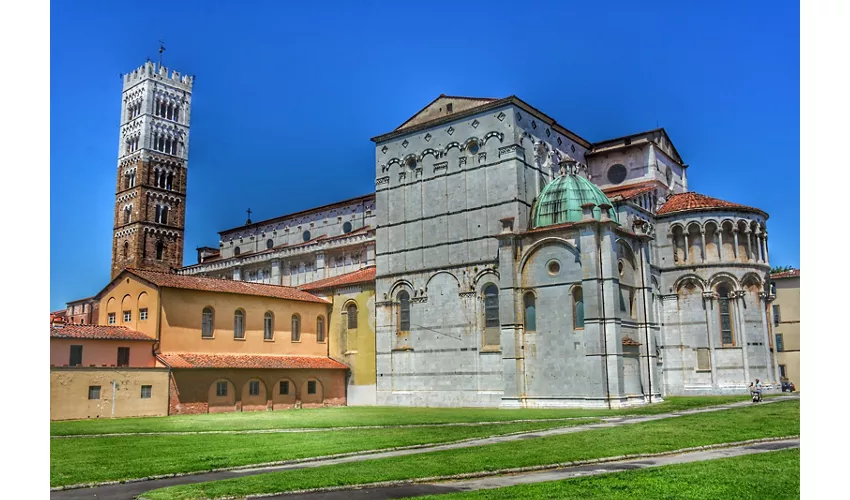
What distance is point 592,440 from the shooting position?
60.2ft

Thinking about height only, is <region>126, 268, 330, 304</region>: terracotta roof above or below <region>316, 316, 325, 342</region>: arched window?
above

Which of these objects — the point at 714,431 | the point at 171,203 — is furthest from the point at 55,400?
the point at 171,203

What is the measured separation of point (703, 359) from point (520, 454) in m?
30.4

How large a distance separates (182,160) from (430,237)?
54.5m

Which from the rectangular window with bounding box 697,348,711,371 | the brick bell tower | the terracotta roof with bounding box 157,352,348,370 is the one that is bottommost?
the rectangular window with bounding box 697,348,711,371

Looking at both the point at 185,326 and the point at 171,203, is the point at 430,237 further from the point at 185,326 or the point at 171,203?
the point at 171,203

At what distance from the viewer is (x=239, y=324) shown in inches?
1699

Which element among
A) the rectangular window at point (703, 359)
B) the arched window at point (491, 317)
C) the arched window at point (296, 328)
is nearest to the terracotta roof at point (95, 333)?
the arched window at point (296, 328)

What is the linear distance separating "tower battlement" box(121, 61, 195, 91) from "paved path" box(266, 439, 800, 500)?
82.5m

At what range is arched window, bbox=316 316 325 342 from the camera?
158ft

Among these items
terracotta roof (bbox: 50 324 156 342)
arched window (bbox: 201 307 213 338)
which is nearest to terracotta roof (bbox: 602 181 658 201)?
arched window (bbox: 201 307 213 338)

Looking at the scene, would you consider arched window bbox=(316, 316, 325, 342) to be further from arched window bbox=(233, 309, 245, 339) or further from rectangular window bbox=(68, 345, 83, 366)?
rectangular window bbox=(68, 345, 83, 366)

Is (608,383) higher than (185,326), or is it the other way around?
(185,326)

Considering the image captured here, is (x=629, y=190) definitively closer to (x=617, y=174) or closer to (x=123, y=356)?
(x=617, y=174)
